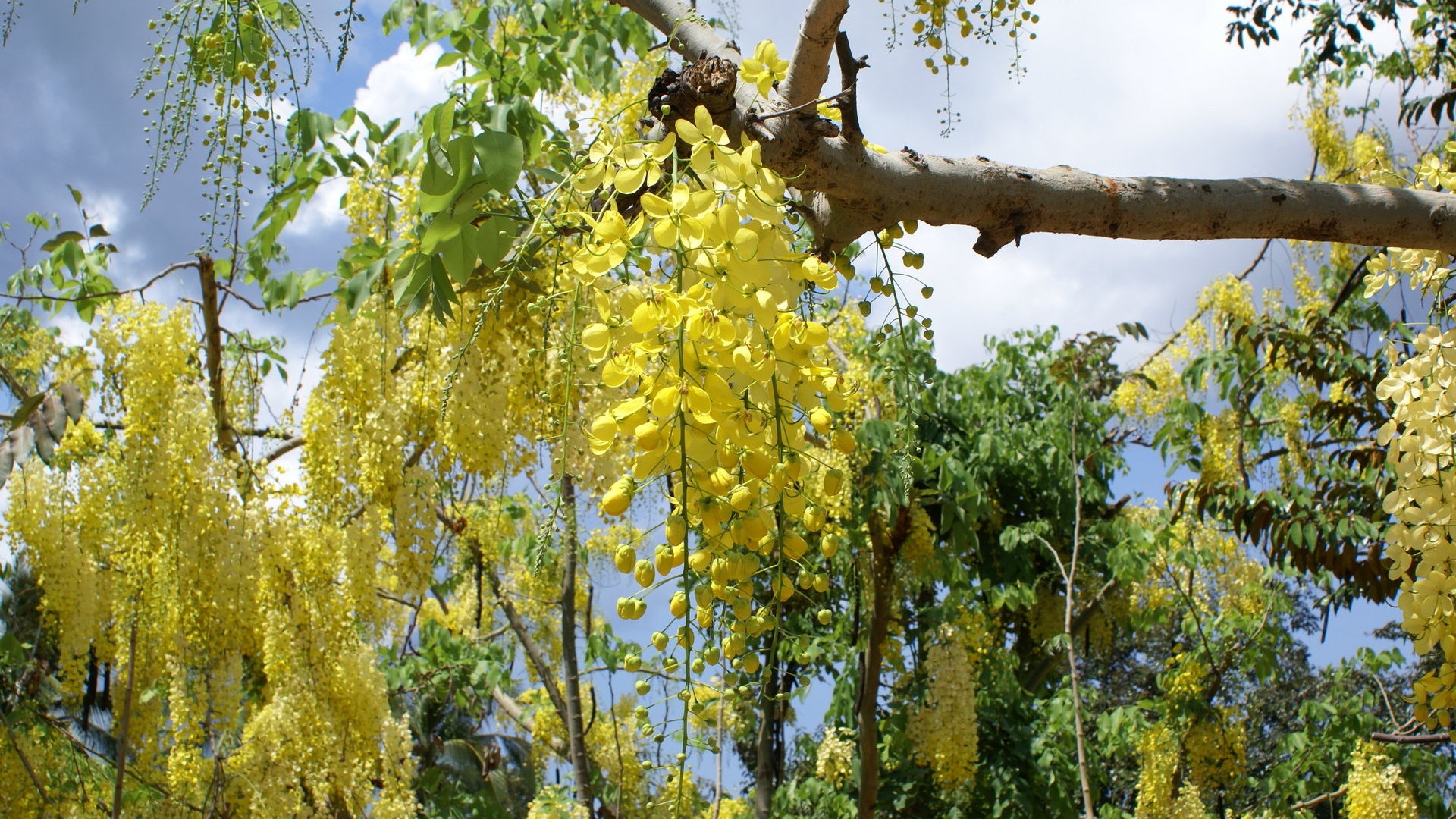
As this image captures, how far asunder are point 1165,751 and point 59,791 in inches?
179

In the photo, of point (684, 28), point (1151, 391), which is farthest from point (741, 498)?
point (1151, 391)

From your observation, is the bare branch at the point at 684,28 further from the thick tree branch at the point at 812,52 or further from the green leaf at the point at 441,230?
the green leaf at the point at 441,230

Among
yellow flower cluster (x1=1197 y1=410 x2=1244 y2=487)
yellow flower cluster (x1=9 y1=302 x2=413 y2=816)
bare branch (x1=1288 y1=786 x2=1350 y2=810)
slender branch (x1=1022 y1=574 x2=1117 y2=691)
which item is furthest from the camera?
slender branch (x1=1022 y1=574 x2=1117 y2=691)

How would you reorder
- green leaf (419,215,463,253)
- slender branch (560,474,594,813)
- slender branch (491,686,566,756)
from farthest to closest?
1. slender branch (491,686,566,756)
2. slender branch (560,474,594,813)
3. green leaf (419,215,463,253)

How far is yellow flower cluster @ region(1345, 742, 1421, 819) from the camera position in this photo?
4.00 meters

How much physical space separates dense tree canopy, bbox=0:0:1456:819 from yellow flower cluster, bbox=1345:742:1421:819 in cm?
2

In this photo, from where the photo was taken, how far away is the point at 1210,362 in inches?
190

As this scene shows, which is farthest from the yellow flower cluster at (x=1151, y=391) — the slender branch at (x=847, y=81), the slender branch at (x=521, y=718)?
the slender branch at (x=847, y=81)

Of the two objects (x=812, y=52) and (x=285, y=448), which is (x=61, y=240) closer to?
(x=285, y=448)

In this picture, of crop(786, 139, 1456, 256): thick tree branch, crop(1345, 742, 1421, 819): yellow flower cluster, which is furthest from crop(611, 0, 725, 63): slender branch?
crop(1345, 742, 1421, 819): yellow flower cluster

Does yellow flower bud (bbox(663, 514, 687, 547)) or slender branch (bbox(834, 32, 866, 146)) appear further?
slender branch (bbox(834, 32, 866, 146))

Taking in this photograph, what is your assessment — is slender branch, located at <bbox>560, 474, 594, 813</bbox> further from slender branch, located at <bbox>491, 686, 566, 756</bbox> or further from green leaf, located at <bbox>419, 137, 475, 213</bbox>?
green leaf, located at <bbox>419, 137, 475, 213</bbox>

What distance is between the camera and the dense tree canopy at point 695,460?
1047mm

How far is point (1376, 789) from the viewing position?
13.2 ft
